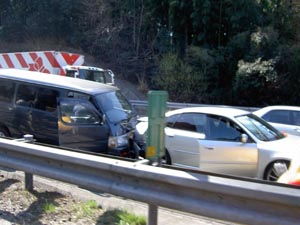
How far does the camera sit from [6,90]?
973 cm

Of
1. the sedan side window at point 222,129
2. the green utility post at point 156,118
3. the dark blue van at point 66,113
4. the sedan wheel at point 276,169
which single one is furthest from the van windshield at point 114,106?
the green utility post at point 156,118

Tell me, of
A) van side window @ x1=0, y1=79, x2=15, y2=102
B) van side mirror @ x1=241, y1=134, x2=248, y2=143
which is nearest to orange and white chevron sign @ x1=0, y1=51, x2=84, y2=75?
van side window @ x1=0, y1=79, x2=15, y2=102

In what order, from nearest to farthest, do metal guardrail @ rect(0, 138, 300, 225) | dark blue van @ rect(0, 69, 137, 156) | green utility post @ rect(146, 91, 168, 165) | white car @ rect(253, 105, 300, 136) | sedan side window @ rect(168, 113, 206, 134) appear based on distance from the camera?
metal guardrail @ rect(0, 138, 300, 225), green utility post @ rect(146, 91, 168, 165), dark blue van @ rect(0, 69, 137, 156), sedan side window @ rect(168, 113, 206, 134), white car @ rect(253, 105, 300, 136)

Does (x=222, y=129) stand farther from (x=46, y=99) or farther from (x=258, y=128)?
(x=46, y=99)

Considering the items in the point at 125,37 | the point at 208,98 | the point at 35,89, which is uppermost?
the point at 125,37

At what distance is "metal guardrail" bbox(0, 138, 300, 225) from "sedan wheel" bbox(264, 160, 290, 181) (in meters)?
4.42

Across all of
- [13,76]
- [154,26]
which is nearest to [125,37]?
[154,26]

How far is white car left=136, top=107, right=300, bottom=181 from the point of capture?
27.4ft

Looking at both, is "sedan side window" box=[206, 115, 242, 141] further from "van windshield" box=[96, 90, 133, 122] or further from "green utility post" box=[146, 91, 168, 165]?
"green utility post" box=[146, 91, 168, 165]

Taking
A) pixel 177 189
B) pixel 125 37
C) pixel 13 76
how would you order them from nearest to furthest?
1. pixel 177 189
2. pixel 13 76
3. pixel 125 37

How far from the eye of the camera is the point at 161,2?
91.7 ft

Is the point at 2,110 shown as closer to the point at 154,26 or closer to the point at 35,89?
the point at 35,89

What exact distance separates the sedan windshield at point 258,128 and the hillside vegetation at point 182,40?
1248 cm

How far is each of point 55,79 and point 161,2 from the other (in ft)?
64.4
